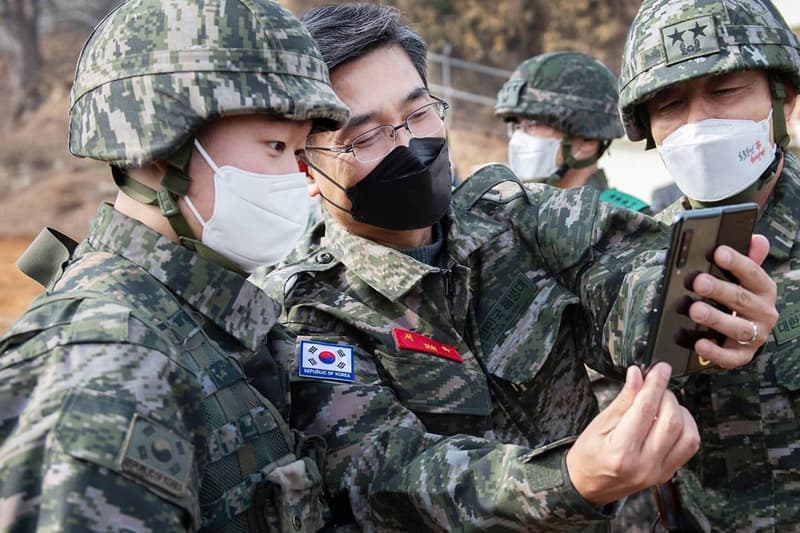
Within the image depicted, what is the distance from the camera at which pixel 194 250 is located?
90.4 inches

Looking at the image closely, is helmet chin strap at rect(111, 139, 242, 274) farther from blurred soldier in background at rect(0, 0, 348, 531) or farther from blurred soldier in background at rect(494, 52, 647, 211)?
blurred soldier in background at rect(494, 52, 647, 211)

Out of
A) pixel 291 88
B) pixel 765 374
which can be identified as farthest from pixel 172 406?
pixel 765 374

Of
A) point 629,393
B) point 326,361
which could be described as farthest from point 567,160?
point 629,393

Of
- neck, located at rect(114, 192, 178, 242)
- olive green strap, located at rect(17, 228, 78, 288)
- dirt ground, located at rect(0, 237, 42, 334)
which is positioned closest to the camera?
neck, located at rect(114, 192, 178, 242)

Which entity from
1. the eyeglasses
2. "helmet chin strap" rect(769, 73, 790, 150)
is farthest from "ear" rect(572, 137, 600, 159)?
the eyeglasses

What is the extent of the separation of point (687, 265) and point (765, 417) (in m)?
0.99

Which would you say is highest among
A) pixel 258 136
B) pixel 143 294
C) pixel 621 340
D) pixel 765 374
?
pixel 258 136

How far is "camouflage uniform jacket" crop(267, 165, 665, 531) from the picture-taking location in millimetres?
2518

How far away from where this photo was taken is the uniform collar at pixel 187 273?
7.33 ft

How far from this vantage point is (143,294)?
2.14 metres

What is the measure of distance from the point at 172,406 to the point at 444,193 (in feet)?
3.99

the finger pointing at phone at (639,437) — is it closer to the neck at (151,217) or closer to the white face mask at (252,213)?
the white face mask at (252,213)

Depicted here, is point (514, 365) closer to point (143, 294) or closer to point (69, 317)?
point (143, 294)

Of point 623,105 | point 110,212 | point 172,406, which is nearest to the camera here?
point 172,406
